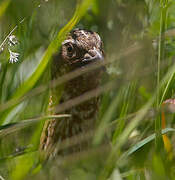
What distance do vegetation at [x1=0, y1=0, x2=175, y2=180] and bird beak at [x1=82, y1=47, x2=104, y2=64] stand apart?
123mm

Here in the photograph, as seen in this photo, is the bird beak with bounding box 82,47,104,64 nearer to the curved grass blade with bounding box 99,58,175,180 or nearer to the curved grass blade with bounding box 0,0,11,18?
the curved grass blade with bounding box 99,58,175,180

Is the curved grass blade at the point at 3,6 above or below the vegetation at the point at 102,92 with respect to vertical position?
above

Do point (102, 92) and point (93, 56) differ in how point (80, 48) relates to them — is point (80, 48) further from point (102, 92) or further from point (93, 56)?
point (102, 92)

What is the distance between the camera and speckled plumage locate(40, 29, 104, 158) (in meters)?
1.87

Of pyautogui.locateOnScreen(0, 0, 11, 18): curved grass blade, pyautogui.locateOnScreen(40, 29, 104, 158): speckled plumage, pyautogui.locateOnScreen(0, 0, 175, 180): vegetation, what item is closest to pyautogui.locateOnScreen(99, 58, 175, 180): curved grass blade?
pyautogui.locateOnScreen(0, 0, 175, 180): vegetation

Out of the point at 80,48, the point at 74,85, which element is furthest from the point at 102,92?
the point at 80,48

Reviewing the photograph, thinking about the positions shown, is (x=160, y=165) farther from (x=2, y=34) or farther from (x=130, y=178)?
(x=2, y=34)

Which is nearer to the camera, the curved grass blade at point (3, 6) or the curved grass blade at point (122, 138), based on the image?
the curved grass blade at point (122, 138)

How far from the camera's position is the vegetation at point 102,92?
1700 mm

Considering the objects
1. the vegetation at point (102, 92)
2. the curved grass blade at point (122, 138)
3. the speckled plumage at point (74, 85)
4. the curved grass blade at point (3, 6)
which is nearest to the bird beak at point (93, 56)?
the speckled plumage at point (74, 85)

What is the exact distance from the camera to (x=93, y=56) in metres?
1.83

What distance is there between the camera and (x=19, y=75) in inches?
83.4

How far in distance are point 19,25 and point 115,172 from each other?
637mm

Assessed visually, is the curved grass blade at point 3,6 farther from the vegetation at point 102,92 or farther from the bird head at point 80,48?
the bird head at point 80,48
